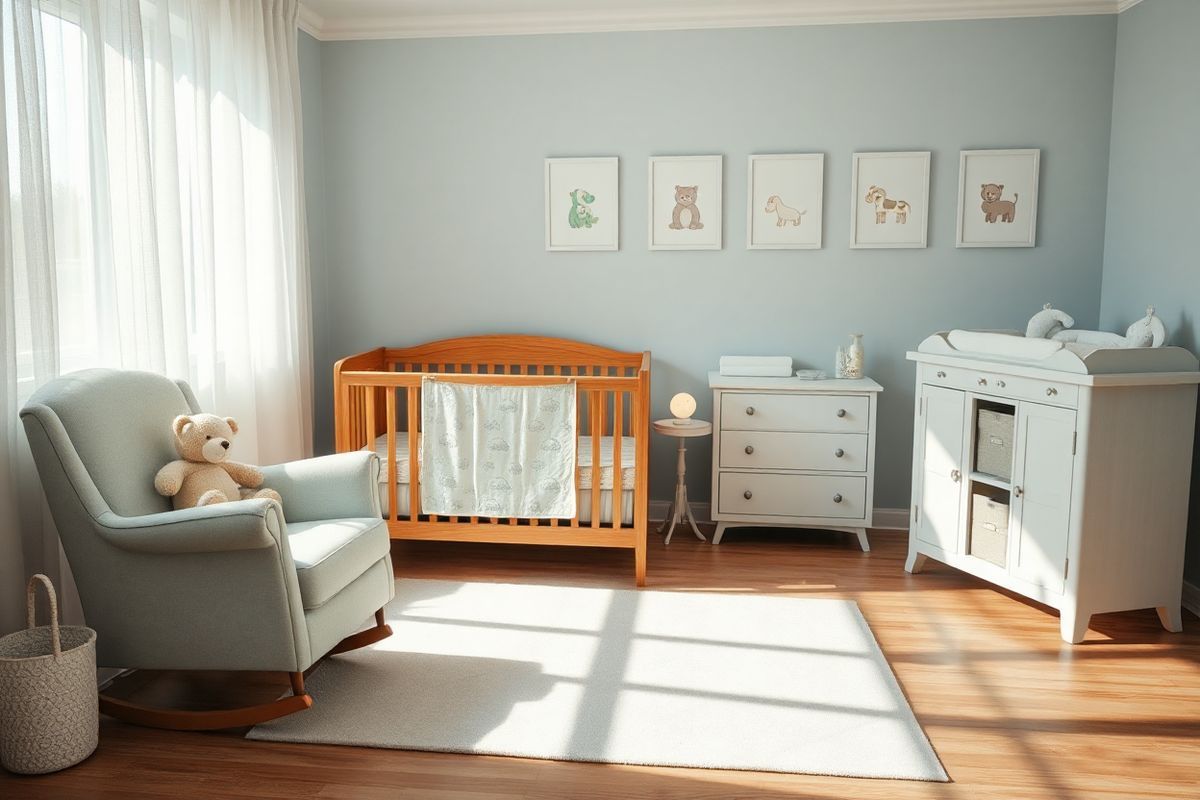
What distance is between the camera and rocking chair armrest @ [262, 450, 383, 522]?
2662mm

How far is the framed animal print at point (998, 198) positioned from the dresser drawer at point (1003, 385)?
2.85 ft

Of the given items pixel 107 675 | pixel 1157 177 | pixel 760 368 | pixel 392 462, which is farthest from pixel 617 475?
pixel 1157 177

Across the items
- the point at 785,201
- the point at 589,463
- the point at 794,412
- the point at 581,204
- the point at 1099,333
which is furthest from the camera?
the point at 581,204

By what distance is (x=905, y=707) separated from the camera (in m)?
2.38

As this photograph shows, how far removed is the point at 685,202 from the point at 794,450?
1205mm

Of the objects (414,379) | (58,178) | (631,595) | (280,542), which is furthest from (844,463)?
(58,178)

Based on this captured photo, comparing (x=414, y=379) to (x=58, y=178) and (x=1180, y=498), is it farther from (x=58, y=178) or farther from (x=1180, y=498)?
(x=1180, y=498)

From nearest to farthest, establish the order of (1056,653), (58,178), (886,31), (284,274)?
1. (58,178)
2. (1056,653)
3. (284,274)
4. (886,31)

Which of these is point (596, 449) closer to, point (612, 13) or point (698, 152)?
point (698, 152)

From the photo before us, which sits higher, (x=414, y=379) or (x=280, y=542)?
(x=414, y=379)

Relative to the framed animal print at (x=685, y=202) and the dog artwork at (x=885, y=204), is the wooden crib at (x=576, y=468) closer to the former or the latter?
the framed animal print at (x=685, y=202)

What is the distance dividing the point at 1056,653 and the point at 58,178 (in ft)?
Answer: 10.3

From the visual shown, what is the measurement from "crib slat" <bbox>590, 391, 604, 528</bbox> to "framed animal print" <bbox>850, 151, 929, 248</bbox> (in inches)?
57.6

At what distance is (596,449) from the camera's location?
3350 mm
